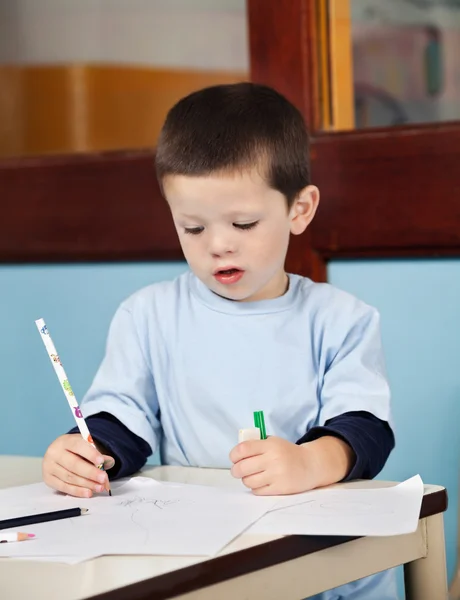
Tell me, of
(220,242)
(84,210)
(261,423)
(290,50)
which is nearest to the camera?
(261,423)

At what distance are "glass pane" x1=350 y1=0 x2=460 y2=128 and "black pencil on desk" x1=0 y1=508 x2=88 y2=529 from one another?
3.63 ft

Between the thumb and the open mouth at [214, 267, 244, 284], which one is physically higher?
the open mouth at [214, 267, 244, 284]

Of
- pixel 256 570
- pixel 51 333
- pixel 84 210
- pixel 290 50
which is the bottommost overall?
pixel 51 333

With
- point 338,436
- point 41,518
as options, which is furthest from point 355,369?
point 41,518

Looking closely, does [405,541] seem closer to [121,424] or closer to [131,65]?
[121,424]

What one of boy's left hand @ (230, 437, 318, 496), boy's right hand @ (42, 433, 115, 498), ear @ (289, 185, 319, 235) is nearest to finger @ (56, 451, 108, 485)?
boy's right hand @ (42, 433, 115, 498)

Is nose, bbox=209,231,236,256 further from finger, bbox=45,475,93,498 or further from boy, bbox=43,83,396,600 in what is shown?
finger, bbox=45,475,93,498

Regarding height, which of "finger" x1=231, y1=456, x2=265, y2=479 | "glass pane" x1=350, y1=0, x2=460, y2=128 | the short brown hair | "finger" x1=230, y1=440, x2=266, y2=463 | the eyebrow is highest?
"glass pane" x1=350, y1=0, x2=460, y2=128

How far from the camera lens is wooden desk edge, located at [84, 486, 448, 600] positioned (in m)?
0.73

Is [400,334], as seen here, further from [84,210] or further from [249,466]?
[249,466]

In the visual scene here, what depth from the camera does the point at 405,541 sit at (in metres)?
0.94

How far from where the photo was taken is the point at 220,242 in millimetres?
1155

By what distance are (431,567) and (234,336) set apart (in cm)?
41

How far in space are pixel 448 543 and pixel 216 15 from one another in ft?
3.62
